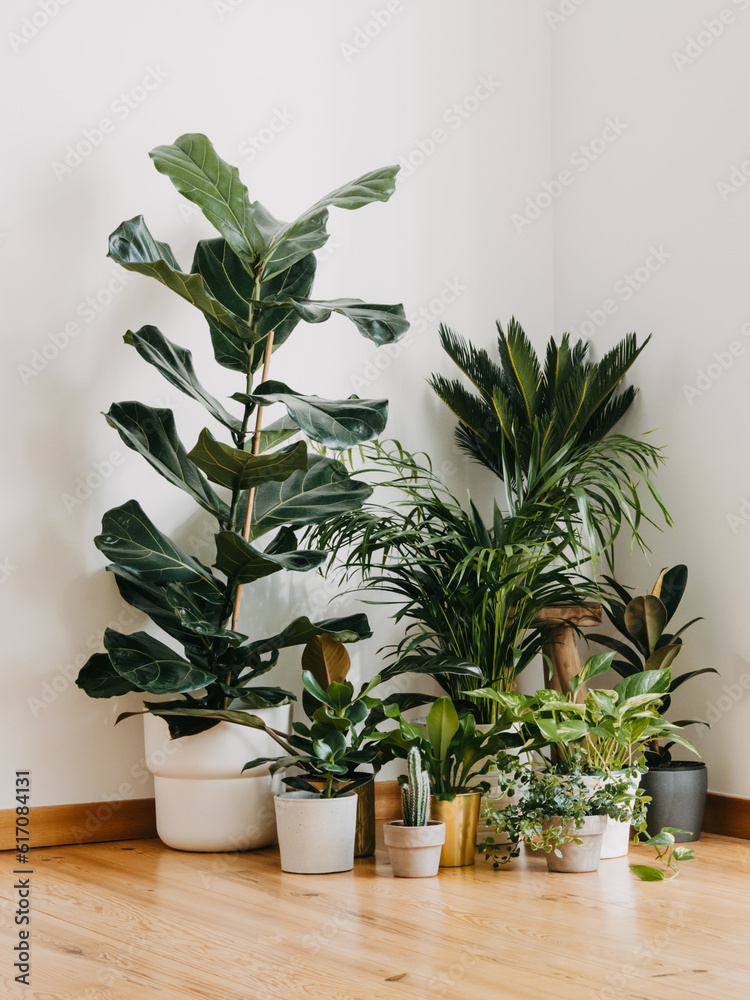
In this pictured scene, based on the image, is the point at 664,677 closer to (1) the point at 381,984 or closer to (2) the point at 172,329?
(1) the point at 381,984

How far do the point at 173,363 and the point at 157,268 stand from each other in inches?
9.3

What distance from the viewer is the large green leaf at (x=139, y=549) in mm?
2295

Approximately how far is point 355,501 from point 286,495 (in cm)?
17

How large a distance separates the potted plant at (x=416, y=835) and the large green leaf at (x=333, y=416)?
0.68 meters

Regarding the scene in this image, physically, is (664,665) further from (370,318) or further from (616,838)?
(370,318)

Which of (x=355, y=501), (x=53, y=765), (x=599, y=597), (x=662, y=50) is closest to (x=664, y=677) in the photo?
(x=599, y=597)

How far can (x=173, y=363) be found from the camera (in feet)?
7.93

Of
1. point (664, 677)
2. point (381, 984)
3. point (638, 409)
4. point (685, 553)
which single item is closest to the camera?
point (381, 984)

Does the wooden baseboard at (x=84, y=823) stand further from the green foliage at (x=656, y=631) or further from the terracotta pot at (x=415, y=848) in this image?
the green foliage at (x=656, y=631)

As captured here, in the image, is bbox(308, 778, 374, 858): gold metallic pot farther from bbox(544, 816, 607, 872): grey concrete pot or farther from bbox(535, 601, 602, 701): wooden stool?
bbox(535, 601, 602, 701): wooden stool

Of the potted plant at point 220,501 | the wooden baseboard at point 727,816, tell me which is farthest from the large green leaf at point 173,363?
the wooden baseboard at point 727,816

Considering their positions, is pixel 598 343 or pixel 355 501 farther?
pixel 598 343

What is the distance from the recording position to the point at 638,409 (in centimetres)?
306

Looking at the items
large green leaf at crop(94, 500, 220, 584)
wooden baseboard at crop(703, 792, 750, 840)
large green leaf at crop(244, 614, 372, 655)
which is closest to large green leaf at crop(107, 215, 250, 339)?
large green leaf at crop(94, 500, 220, 584)
